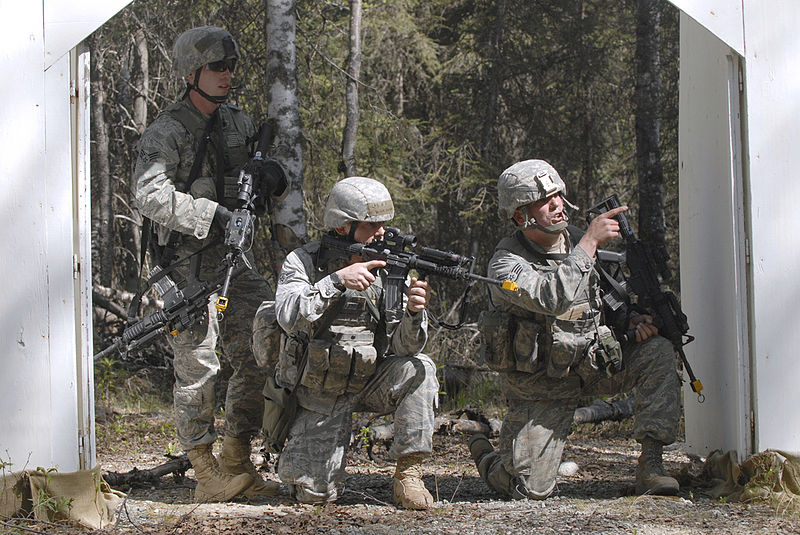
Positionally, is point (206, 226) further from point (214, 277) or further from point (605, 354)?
point (605, 354)

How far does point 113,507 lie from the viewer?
14.2ft

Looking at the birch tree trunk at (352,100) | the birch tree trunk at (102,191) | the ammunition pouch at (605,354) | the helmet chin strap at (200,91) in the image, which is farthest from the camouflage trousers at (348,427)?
the birch tree trunk at (102,191)

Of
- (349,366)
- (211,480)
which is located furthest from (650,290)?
(211,480)

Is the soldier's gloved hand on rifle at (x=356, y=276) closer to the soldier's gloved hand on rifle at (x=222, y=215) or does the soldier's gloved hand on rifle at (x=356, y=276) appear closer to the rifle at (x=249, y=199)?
the rifle at (x=249, y=199)

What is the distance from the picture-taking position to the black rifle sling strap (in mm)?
4629

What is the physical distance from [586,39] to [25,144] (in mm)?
9948

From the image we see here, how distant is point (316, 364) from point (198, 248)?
1.02m

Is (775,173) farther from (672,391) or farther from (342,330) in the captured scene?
(342,330)

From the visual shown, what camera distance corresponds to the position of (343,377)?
4621 millimetres

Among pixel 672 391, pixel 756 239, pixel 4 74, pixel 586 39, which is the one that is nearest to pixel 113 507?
pixel 4 74

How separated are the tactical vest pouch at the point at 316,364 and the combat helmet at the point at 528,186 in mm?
1334

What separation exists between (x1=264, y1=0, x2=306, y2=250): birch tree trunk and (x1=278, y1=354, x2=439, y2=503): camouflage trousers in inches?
80.9

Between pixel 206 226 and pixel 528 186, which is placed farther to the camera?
pixel 528 186

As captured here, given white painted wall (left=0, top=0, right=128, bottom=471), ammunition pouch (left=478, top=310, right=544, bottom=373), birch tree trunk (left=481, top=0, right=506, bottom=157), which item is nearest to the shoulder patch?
white painted wall (left=0, top=0, right=128, bottom=471)
